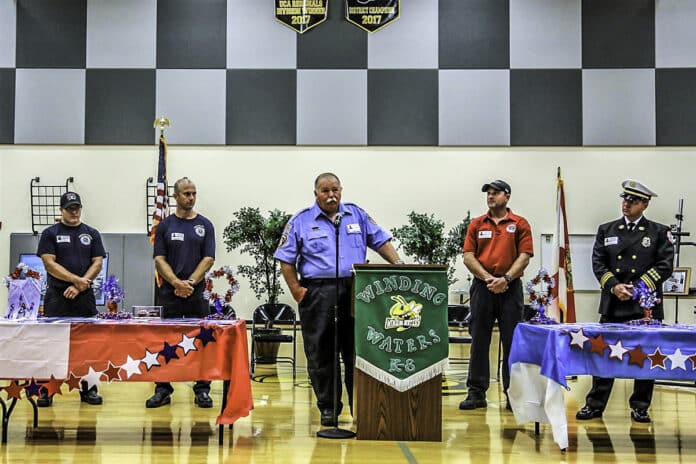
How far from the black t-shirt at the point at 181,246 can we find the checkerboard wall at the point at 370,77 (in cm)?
432

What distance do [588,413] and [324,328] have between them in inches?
81.0

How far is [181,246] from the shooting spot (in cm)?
579

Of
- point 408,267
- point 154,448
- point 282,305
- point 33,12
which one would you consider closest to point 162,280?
point 154,448

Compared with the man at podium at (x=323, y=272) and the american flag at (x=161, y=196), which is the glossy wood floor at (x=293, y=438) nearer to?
the man at podium at (x=323, y=272)

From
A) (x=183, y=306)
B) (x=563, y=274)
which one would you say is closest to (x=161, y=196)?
(x=183, y=306)

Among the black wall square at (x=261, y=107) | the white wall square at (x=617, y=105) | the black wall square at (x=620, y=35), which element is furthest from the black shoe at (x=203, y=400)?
the black wall square at (x=620, y=35)

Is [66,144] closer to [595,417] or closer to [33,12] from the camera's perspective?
[33,12]

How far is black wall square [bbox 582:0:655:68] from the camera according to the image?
32.9 feet

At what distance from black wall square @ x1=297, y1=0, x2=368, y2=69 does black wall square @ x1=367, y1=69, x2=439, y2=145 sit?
31 centimetres

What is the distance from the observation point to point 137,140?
1004cm

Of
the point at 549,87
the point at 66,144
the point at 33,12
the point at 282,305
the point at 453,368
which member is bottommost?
the point at 453,368

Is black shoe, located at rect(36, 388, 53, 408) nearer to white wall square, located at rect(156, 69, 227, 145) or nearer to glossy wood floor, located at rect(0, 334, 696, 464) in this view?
glossy wood floor, located at rect(0, 334, 696, 464)

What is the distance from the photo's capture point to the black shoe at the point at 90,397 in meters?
5.94

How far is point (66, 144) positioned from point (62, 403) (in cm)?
501
